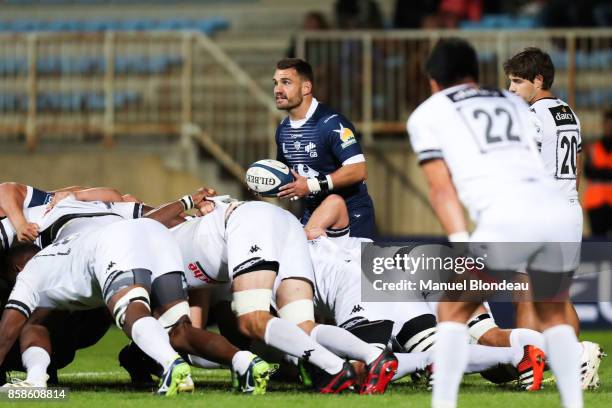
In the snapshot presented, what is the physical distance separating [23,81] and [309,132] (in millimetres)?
8236

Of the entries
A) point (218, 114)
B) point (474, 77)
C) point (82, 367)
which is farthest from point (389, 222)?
point (474, 77)

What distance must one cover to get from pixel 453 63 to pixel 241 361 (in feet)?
7.52

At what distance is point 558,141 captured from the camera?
9219mm

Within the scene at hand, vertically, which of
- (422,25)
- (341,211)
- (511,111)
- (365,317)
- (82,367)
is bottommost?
(82,367)

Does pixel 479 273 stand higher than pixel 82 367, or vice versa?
pixel 479 273

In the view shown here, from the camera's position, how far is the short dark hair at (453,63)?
6906 millimetres

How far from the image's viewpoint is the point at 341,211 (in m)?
10.0

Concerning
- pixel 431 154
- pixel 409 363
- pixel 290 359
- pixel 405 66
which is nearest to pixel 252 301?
pixel 290 359

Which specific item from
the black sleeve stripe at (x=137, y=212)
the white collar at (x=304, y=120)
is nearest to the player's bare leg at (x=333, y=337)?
the black sleeve stripe at (x=137, y=212)

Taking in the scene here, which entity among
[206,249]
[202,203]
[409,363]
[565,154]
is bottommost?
[409,363]

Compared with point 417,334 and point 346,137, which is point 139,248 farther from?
point 346,137

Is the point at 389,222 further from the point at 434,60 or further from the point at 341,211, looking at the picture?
the point at 434,60

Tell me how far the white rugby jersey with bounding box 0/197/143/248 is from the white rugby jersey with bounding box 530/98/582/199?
2887 mm

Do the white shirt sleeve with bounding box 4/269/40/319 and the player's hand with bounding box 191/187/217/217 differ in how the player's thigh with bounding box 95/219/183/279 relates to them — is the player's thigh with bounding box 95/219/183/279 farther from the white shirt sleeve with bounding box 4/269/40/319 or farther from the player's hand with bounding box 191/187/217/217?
the player's hand with bounding box 191/187/217/217
